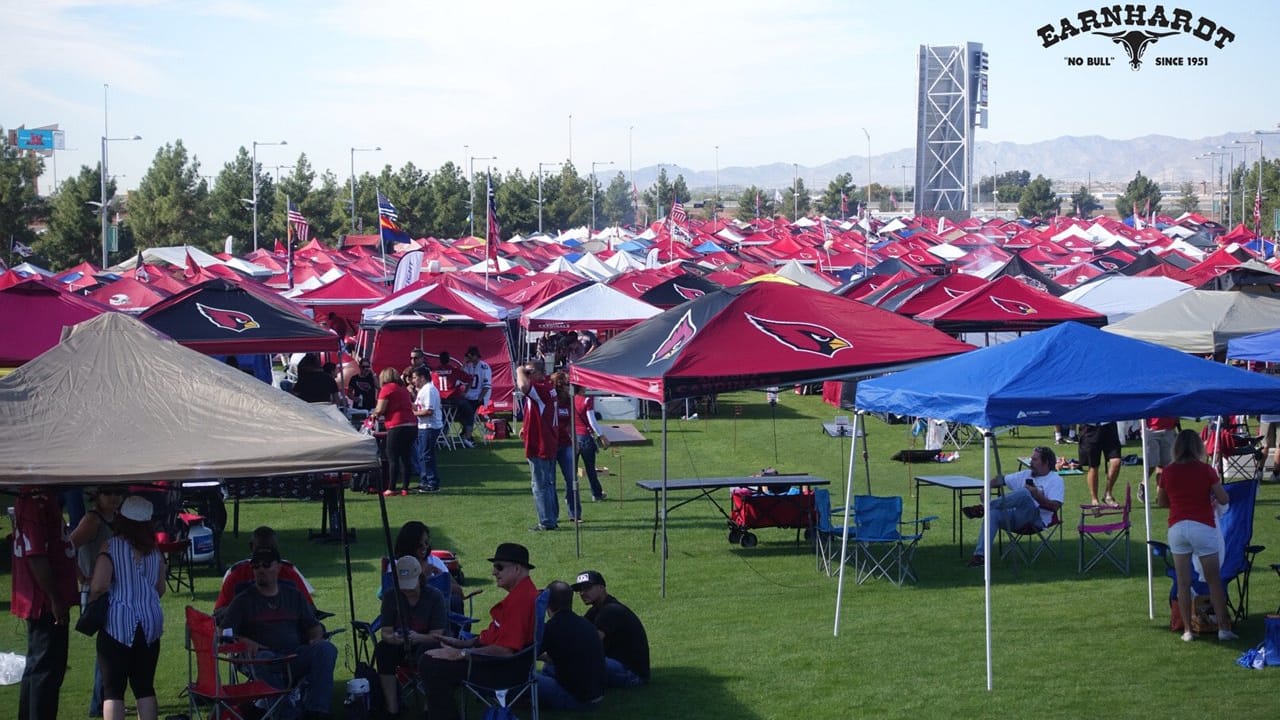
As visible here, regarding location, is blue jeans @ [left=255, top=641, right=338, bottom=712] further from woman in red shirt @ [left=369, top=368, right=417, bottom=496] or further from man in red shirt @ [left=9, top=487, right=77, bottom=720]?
woman in red shirt @ [left=369, top=368, right=417, bottom=496]

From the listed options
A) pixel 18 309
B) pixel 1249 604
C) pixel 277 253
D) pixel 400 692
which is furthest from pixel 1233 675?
pixel 277 253

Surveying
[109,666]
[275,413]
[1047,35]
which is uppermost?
[1047,35]

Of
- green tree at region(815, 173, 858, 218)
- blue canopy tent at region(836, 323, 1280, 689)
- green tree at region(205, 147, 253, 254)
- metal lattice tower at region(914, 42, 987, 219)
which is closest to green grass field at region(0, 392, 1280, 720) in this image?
blue canopy tent at region(836, 323, 1280, 689)

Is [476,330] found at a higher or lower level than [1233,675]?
higher

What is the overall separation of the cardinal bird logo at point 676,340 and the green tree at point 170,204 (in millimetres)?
64636

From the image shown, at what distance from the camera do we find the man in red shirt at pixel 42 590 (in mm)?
7656

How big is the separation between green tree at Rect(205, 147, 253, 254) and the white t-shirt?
2445 inches

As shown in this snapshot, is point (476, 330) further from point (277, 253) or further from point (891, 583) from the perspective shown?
point (277, 253)

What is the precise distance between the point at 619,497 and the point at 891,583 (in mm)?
5484

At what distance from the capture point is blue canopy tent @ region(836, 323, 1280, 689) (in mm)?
9109

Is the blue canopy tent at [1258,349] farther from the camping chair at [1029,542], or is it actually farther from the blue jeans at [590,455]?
the blue jeans at [590,455]

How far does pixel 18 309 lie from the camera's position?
13227 millimetres

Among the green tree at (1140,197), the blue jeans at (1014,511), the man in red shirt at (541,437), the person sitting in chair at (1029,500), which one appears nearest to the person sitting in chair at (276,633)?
the man in red shirt at (541,437)

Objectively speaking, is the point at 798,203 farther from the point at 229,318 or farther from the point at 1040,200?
the point at 229,318
